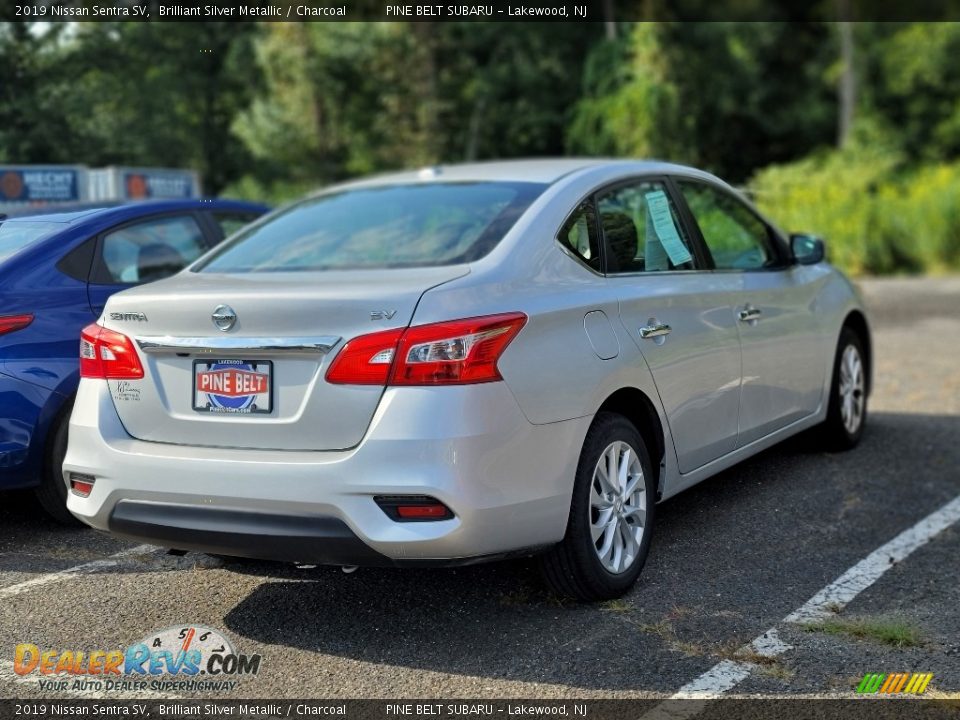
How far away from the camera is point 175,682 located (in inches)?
143

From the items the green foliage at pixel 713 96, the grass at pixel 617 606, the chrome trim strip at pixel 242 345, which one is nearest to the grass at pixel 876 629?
the grass at pixel 617 606

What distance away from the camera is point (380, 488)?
3.49 meters

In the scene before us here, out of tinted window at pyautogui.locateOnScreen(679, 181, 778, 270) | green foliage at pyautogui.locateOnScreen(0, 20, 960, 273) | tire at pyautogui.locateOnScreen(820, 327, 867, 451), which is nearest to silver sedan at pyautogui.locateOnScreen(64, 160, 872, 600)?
tinted window at pyautogui.locateOnScreen(679, 181, 778, 270)

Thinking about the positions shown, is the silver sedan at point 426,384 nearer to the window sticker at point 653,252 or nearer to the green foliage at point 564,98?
the window sticker at point 653,252

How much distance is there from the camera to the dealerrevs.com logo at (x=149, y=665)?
3.62m

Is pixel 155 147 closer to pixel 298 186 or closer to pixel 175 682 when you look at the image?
pixel 175 682

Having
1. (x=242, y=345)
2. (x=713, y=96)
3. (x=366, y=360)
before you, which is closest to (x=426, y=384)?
(x=366, y=360)

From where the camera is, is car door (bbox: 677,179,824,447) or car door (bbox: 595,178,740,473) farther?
car door (bbox: 677,179,824,447)

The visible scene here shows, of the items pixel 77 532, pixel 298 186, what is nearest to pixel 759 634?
pixel 77 532

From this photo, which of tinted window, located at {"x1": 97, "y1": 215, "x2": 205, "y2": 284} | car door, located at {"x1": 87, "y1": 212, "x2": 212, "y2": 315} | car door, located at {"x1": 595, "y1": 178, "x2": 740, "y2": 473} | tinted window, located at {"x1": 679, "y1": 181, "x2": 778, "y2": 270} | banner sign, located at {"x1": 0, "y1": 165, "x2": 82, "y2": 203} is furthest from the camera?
banner sign, located at {"x1": 0, "y1": 165, "x2": 82, "y2": 203}

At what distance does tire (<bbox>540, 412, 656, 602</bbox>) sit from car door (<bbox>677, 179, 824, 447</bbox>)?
102 cm

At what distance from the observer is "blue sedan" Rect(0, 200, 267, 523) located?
4.97 metres

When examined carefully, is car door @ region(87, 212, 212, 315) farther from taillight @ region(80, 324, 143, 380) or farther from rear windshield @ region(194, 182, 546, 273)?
taillight @ region(80, 324, 143, 380)

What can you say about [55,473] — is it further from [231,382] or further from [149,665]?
[231,382]
